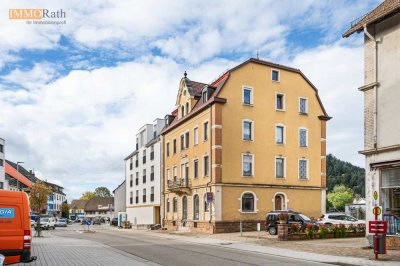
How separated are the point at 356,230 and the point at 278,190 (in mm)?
11336

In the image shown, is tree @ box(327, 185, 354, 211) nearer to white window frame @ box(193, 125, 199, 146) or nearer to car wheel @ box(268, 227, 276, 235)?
white window frame @ box(193, 125, 199, 146)

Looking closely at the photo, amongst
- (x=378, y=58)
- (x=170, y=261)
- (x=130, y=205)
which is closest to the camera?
(x=170, y=261)

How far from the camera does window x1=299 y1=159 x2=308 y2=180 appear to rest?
133ft

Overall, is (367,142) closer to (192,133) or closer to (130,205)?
(192,133)

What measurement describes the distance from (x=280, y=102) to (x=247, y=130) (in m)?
4.60

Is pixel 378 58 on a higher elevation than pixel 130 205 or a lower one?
higher

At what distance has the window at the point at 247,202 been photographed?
37219 mm

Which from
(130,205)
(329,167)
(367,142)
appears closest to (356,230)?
(367,142)

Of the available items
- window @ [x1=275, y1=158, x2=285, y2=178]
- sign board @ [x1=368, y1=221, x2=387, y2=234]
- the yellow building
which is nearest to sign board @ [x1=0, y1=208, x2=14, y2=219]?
sign board @ [x1=368, y1=221, x2=387, y2=234]

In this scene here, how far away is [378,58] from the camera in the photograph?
67.6ft

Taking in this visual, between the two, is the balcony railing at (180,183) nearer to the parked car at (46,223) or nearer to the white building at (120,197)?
the parked car at (46,223)

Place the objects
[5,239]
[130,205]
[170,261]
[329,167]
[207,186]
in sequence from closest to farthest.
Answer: [5,239]
[170,261]
[207,186]
[130,205]
[329,167]

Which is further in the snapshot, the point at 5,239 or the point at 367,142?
the point at 367,142

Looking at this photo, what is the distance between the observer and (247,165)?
1500 inches
